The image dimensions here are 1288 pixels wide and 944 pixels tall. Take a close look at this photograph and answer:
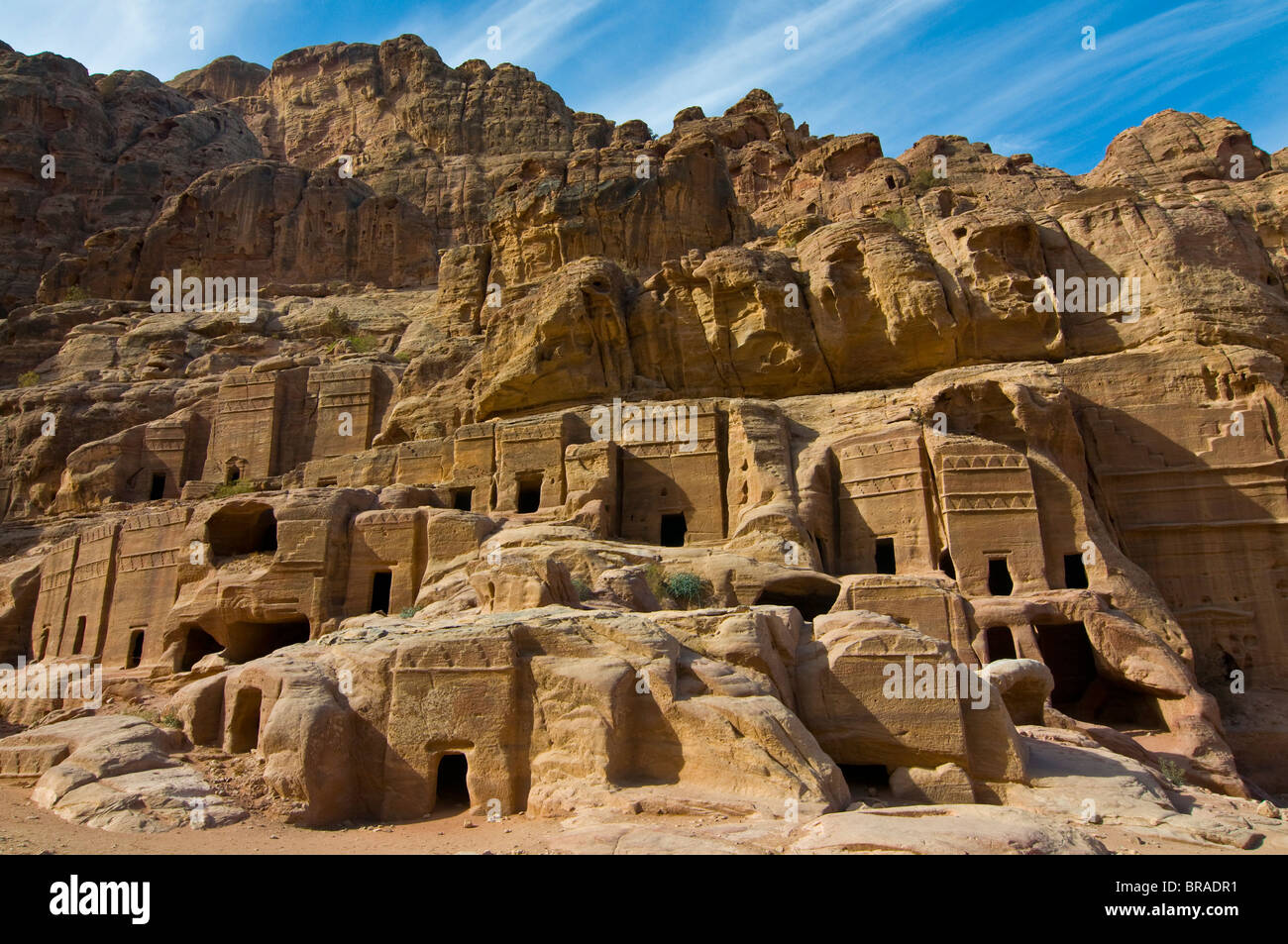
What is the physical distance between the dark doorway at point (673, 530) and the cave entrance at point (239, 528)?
11171 mm

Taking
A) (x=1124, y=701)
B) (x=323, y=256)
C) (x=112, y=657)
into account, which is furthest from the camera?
(x=323, y=256)

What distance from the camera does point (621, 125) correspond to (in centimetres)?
6969

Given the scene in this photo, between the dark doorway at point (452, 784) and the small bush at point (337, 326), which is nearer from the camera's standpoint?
the dark doorway at point (452, 784)

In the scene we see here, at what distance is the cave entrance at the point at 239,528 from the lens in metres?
26.8

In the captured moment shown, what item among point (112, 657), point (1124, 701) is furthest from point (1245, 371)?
point (112, 657)

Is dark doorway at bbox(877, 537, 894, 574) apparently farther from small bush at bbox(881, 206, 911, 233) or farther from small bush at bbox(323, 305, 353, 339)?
small bush at bbox(323, 305, 353, 339)

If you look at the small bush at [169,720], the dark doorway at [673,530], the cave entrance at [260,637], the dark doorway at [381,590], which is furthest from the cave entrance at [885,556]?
the small bush at [169,720]

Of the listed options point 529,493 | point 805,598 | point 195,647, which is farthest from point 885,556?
point 195,647

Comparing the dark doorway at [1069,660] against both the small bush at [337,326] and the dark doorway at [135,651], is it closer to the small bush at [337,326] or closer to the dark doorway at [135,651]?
the dark doorway at [135,651]

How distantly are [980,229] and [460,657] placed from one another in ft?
86.2

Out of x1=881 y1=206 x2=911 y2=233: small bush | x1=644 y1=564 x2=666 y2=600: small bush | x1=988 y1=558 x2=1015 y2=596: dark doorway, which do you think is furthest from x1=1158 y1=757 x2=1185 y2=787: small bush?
x1=881 y1=206 x2=911 y2=233: small bush

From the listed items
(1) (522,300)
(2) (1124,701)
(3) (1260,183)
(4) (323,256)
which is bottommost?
(2) (1124,701)

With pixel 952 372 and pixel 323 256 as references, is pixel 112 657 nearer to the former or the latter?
pixel 952 372

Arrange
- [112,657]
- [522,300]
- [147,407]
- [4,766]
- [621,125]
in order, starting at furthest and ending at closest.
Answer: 1. [621,125]
2. [147,407]
3. [522,300]
4. [112,657]
5. [4,766]
